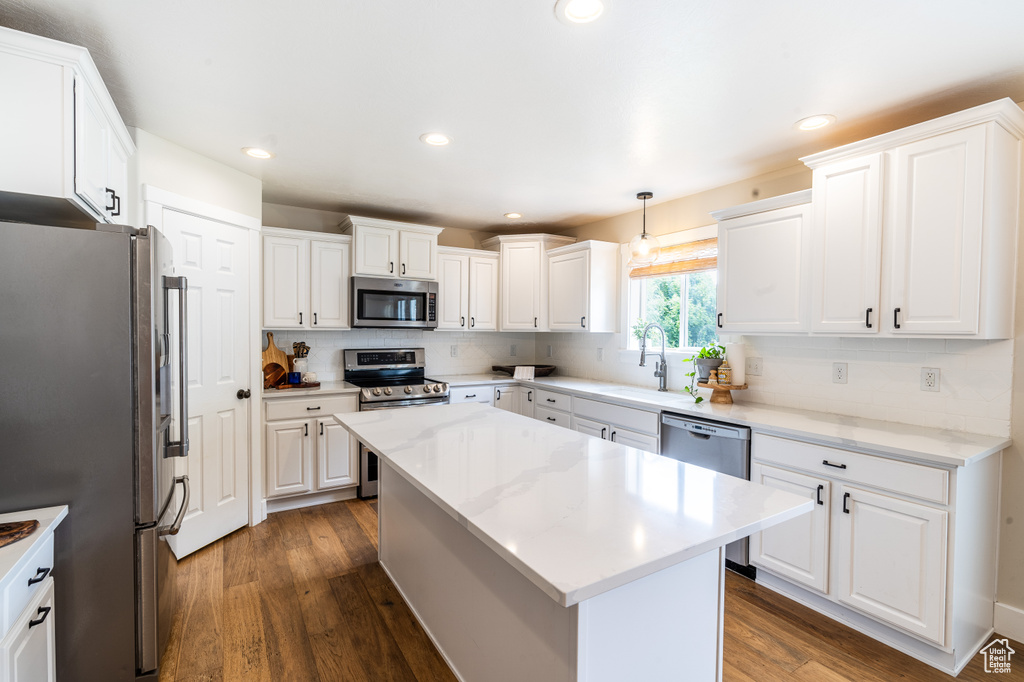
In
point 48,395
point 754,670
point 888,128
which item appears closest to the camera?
point 48,395

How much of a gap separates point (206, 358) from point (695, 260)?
11.3 feet

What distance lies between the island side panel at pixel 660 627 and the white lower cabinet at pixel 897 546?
1.16 meters

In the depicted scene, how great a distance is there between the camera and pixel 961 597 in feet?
6.45

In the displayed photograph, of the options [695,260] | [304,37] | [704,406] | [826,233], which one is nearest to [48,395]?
[304,37]

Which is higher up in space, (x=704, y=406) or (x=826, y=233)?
(x=826, y=233)

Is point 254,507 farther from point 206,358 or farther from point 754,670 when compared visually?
point 754,670

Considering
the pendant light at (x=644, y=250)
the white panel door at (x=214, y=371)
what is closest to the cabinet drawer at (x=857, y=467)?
the pendant light at (x=644, y=250)

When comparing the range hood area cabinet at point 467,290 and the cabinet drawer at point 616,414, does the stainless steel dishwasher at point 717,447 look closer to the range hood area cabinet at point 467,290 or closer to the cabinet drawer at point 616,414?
the cabinet drawer at point 616,414

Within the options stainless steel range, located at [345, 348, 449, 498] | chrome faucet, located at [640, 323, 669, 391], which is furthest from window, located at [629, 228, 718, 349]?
stainless steel range, located at [345, 348, 449, 498]

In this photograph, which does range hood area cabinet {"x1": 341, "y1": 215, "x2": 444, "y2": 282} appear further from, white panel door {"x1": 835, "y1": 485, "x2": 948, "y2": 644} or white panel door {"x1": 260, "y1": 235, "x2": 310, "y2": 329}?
white panel door {"x1": 835, "y1": 485, "x2": 948, "y2": 644}

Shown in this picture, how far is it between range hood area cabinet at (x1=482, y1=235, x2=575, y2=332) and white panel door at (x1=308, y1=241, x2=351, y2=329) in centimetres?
154

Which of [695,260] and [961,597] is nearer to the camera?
[961,597]

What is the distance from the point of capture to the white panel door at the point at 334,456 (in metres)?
3.74

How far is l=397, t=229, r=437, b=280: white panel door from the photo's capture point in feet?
13.9
